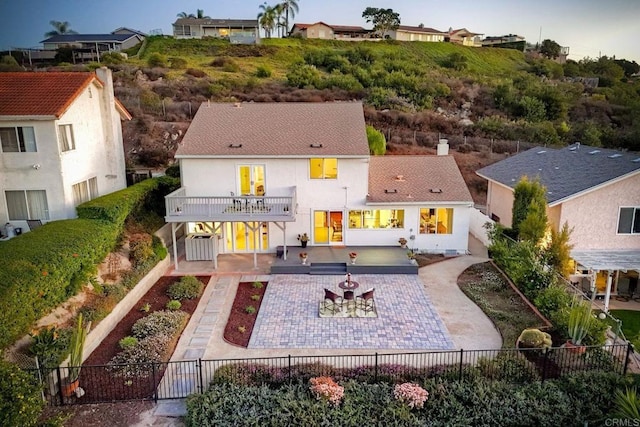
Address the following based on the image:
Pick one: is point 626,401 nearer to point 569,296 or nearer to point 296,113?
point 569,296

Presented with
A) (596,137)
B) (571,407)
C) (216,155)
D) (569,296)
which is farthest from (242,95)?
(571,407)

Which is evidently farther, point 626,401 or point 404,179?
point 404,179

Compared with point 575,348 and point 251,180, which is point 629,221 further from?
point 251,180

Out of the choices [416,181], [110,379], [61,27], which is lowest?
[110,379]

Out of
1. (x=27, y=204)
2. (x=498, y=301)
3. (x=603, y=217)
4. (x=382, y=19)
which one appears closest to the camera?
(x=498, y=301)

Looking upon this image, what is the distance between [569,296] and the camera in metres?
15.5

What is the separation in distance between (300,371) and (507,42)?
108 meters

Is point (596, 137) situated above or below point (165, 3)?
below

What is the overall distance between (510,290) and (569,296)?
286 centimetres

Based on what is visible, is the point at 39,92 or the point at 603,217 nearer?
the point at 39,92

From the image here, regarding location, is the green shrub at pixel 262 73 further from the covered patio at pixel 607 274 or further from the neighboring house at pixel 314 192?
the covered patio at pixel 607 274

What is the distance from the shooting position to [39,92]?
1931 centimetres
